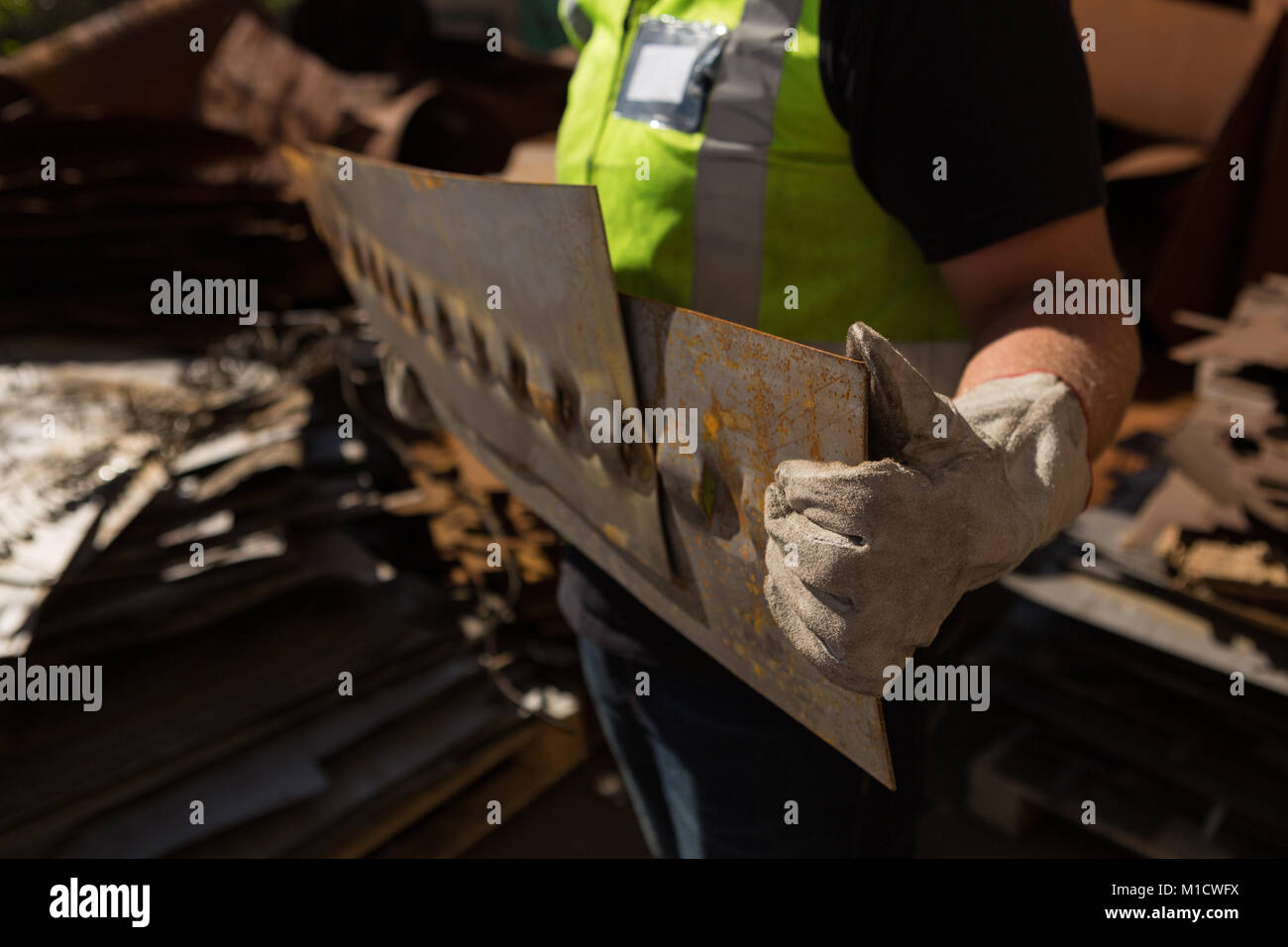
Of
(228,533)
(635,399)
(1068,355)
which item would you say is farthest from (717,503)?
(228,533)

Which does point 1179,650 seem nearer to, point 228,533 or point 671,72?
point 671,72

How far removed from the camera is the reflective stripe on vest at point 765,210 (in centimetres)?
93

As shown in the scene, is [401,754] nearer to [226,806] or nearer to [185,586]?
[226,806]

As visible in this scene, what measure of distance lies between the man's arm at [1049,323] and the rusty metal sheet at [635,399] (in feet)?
0.75

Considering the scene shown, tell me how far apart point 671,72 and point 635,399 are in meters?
0.37

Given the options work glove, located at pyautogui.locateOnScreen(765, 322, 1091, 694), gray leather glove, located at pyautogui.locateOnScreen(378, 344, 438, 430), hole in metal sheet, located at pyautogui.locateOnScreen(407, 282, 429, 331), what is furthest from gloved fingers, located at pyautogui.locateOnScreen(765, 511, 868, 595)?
gray leather glove, located at pyautogui.locateOnScreen(378, 344, 438, 430)

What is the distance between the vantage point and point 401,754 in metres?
2.25

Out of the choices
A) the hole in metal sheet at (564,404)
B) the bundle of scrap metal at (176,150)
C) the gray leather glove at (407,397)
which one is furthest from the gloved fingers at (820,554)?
the bundle of scrap metal at (176,150)

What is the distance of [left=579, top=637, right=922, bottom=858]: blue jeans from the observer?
115 centimetres

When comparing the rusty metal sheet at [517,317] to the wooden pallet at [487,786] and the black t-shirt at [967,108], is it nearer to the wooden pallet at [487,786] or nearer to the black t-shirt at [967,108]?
the black t-shirt at [967,108]

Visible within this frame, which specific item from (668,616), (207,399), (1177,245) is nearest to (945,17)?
(668,616)
